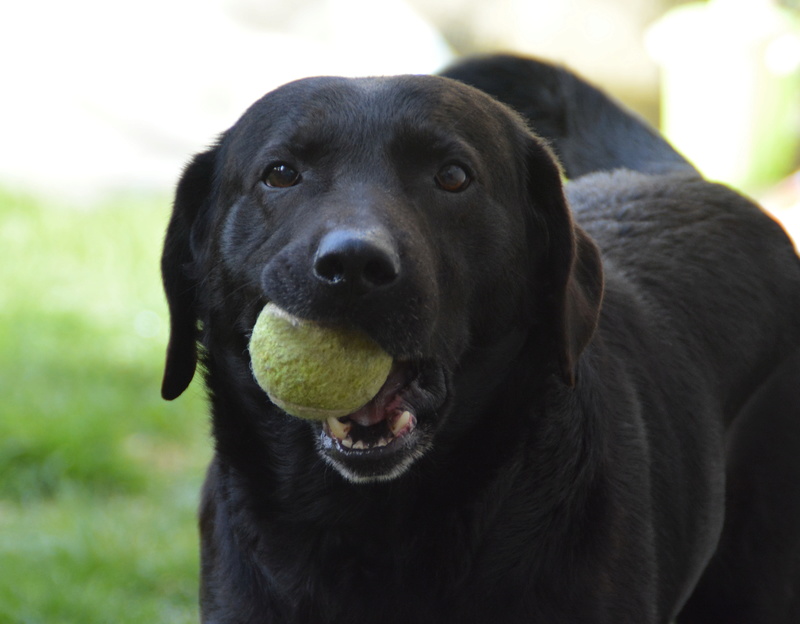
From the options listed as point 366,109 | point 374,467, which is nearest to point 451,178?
point 366,109

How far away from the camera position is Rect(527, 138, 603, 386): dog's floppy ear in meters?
2.86

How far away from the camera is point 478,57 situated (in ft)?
14.1

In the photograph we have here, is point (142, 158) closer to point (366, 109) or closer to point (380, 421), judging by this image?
point (366, 109)

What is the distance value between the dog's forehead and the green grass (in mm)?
760

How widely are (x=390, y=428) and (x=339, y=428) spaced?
117mm

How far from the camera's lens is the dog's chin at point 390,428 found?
262 cm

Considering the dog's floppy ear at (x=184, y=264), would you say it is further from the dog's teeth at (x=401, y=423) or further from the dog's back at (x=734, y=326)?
the dog's back at (x=734, y=326)

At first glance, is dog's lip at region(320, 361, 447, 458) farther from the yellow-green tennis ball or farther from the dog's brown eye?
the dog's brown eye

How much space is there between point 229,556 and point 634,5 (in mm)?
9696

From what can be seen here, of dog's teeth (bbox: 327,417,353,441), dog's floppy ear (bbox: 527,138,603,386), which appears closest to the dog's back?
dog's floppy ear (bbox: 527,138,603,386)

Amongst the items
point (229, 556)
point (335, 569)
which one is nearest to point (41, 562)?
point (229, 556)

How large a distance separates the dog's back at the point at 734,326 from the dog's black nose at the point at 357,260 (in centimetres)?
106

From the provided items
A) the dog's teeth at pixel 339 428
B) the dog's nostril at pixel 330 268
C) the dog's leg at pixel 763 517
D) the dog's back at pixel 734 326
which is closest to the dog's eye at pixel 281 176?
the dog's nostril at pixel 330 268

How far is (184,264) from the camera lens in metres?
3.14
